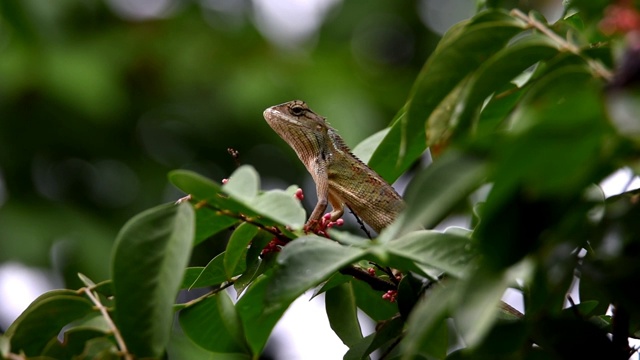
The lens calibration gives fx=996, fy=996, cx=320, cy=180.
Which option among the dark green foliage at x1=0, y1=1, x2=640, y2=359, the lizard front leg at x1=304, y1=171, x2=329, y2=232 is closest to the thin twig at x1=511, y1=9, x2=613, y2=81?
the dark green foliage at x1=0, y1=1, x2=640, y2=359

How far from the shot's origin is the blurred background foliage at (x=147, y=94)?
7.15 meters

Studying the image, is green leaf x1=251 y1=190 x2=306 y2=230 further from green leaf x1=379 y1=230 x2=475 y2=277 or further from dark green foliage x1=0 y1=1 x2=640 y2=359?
green leaf x1=379 y1=230 x2=475 y2=277

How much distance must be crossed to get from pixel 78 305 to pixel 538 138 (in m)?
1.07

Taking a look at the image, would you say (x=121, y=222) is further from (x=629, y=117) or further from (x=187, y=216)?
(x=629, y=117)

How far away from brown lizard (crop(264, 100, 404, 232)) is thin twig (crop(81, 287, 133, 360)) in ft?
5.95

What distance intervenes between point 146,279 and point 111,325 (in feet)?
0.68

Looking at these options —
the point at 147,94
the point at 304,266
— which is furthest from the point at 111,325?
the point at 147,94

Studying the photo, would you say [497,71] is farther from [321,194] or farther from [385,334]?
[321,194]

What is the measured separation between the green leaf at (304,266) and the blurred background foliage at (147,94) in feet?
16.4

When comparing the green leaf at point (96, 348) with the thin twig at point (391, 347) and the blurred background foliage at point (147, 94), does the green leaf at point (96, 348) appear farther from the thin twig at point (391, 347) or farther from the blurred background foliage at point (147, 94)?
the blurred background foliage at point (147, 94)

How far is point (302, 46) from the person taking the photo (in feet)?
25.2

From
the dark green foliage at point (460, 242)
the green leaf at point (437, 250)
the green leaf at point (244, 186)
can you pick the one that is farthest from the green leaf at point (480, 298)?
the green leaf at point (244, 186)

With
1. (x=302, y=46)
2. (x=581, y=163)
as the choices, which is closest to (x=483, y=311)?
(x=581, y=163)

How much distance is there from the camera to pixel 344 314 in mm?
2379
